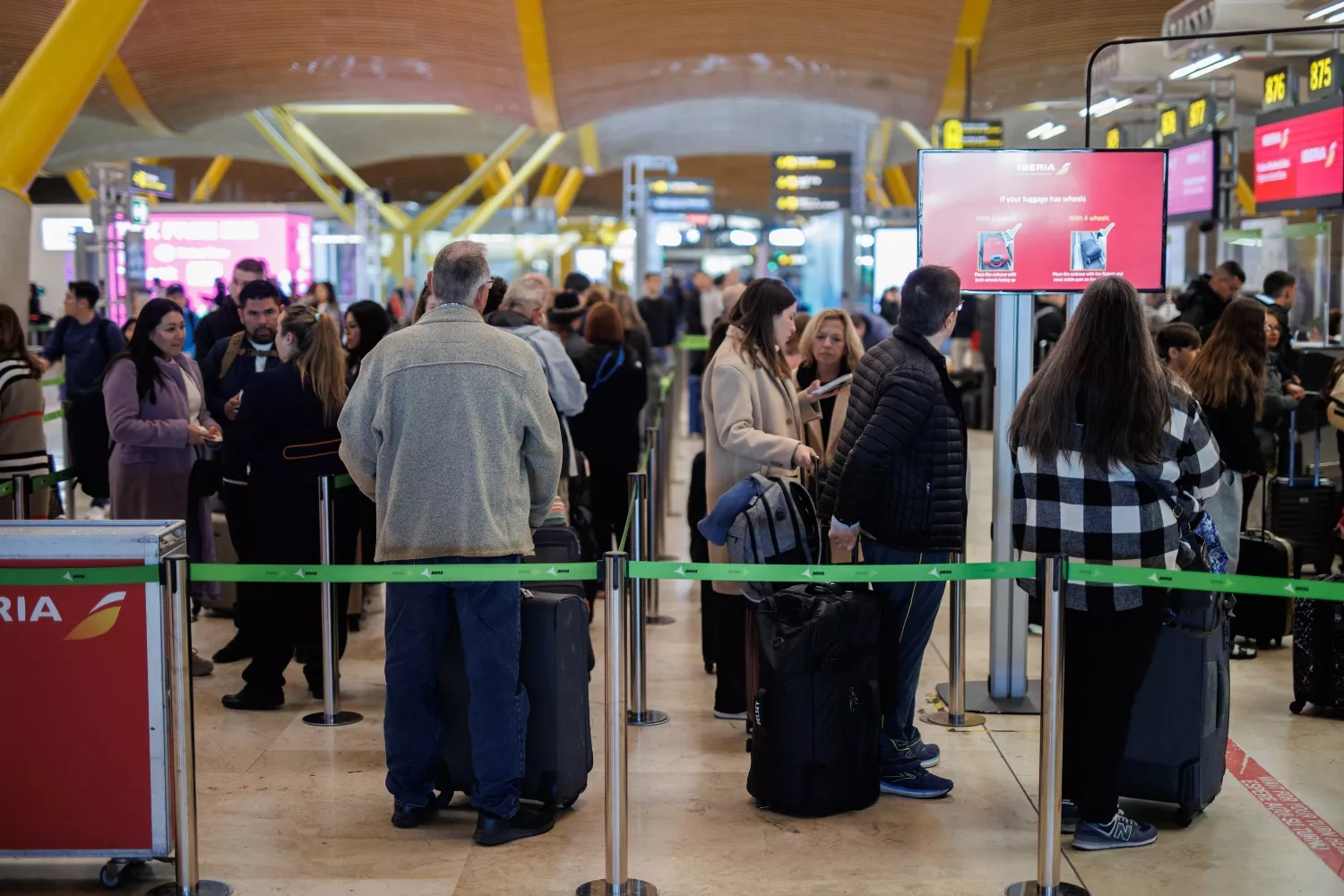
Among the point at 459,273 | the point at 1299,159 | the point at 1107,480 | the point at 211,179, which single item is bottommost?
the point at 1107,480

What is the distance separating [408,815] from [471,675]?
1.90 feet

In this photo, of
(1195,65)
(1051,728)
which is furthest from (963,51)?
(1051,728)

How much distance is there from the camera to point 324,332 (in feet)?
19.0

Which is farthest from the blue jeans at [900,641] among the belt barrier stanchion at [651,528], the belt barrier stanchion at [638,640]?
the belt barrier stanchion at [651,528]

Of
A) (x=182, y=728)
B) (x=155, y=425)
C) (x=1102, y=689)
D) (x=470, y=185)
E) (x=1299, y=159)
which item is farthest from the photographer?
(x=470, y=185)

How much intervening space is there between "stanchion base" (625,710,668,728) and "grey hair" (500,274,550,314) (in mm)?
2169

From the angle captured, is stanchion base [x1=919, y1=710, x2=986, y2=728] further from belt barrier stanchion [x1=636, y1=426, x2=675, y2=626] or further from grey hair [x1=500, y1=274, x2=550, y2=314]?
grey hair [x1=500, y1=274, x2=550, y2=314]

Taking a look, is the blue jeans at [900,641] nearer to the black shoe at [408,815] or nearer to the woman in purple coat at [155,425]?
the black shoe at [408,815]

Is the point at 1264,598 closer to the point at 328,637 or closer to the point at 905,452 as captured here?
the point at 905,452

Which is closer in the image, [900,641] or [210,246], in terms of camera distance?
[900,641]

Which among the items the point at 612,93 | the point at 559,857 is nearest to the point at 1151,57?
the point at 612,93

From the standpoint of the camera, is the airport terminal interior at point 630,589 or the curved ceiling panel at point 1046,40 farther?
the curved ceiling panel at point 1046,40

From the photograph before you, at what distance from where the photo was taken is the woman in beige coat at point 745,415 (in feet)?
18.1

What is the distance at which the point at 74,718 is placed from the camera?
13.0 ft
